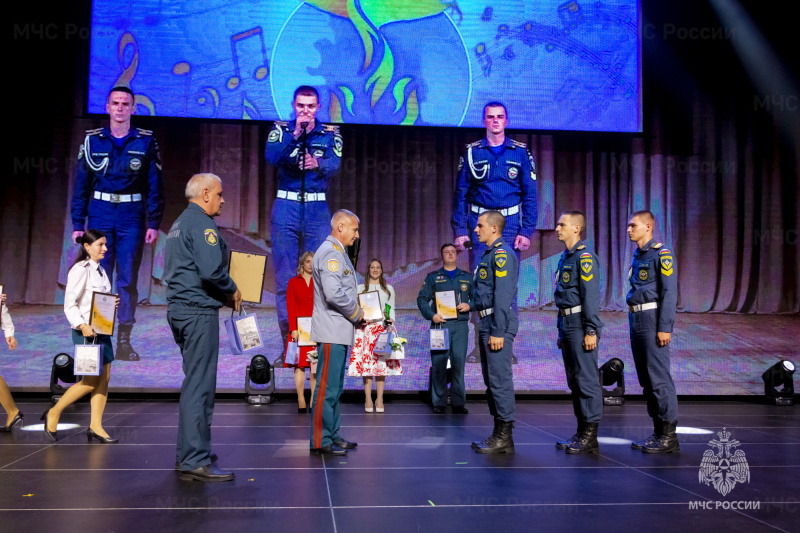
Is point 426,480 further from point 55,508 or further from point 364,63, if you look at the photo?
point 364,63

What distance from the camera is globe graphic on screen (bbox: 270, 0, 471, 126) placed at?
7.79 meters

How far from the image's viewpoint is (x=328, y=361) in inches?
168

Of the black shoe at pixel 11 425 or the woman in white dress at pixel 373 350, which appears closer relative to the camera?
the black shoe at pixel 11 425

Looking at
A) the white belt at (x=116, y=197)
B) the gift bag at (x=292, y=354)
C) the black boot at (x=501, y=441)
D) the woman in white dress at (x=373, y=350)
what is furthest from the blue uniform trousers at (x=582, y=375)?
the white belt at (x=116, y=197)

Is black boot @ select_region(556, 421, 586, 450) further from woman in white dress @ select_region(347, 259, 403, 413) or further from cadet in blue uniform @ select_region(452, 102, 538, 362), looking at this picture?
cadet in blue uniform @ select_region(452, 102, 538, 362)

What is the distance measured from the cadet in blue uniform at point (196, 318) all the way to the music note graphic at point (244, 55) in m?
4.67

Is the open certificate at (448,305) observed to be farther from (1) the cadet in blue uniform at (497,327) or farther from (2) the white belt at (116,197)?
(2) the white belt at (116,197)

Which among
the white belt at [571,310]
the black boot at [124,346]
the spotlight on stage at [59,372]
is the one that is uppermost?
the white belt at [571,310]

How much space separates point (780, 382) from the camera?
295 inches

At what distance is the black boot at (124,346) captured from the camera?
24.9 ft

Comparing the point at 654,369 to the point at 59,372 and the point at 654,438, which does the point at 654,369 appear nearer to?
the point at 654,438

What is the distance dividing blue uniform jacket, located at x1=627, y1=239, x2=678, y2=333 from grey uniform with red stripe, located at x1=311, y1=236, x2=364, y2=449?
6.79 ft

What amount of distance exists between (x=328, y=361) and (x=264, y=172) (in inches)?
164

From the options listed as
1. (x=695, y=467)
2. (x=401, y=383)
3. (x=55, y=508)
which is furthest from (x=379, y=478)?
(x=401, y=383)
